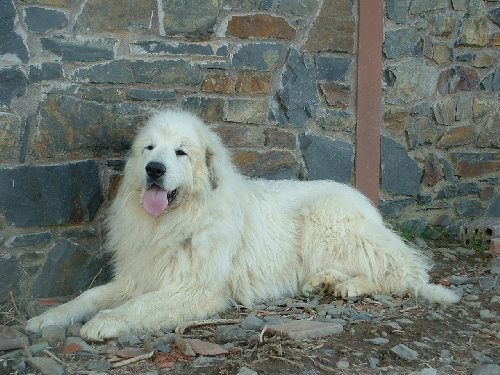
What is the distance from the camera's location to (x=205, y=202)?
14.7 ft

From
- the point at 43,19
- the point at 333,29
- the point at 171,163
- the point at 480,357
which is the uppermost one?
the point at 333,29

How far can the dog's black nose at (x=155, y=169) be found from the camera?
4.20m

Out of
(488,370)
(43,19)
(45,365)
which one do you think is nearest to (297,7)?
(43,19)

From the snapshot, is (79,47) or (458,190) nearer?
(79,47)

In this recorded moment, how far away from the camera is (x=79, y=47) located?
16.3 feet

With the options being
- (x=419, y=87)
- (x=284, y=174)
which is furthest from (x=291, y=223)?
(x=419, y=87)

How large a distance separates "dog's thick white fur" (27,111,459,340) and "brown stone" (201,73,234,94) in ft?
2.67

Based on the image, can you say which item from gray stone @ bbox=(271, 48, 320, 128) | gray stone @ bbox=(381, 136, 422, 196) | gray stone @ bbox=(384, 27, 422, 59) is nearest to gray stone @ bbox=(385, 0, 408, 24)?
gray stone @ bbox=(384, 27, 422, 59)

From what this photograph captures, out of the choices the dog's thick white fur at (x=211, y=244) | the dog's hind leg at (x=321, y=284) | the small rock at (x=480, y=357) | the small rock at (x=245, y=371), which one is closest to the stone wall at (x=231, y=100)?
the dog's thick white fur at (x=211, y=244)

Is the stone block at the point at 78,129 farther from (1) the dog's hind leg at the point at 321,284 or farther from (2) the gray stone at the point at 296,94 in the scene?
(1) the dog's hind leg at the point at 321,284

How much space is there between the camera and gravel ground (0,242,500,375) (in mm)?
3434

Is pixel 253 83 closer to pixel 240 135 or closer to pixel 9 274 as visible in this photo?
pixel 240 135

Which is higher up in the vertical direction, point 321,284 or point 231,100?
point 231,100

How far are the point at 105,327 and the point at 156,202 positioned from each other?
93cm
